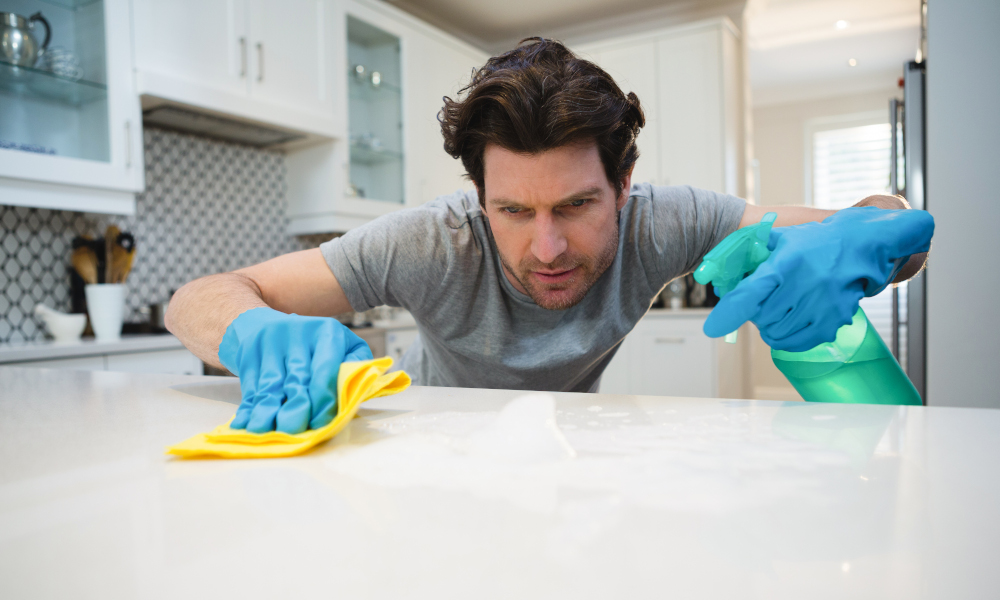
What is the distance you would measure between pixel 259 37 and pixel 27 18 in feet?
2.47

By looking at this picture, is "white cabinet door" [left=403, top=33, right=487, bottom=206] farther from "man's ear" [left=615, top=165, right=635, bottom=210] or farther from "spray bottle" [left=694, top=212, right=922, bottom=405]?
"spray bottle" [left=694, top=212, right=922, bottom=405]

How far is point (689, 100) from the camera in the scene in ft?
10.9

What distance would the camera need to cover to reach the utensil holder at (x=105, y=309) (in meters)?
1.90

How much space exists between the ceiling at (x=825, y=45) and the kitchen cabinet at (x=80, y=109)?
3124 mm

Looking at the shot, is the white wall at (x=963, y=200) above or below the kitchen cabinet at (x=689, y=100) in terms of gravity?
below

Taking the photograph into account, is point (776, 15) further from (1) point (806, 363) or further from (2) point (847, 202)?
(1) point (806, 363)

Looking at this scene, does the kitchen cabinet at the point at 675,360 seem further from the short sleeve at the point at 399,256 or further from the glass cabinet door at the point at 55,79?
the glass cabinet door at the point at 55,79

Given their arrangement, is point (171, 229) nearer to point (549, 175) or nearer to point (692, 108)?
point (549, 175)

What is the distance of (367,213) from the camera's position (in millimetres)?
2881

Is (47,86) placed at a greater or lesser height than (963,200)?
greater

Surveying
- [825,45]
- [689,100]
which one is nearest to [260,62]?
[689,100]

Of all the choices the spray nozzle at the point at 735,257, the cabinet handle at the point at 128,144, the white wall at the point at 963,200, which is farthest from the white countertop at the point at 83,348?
the white wall at the point at 963,200

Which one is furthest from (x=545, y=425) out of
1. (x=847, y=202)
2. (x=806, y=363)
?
(x=847, y=202)

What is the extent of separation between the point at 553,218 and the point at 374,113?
7.51 ft
